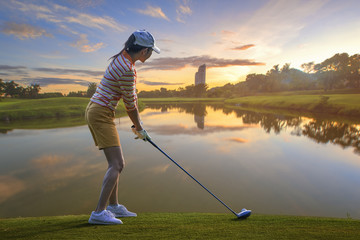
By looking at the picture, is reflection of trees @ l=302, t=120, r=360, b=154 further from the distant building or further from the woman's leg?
the distant building

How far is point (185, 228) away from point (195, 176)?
10.1ft

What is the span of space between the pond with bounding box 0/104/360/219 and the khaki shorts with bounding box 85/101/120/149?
7.50 feet

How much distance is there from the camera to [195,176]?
5234mm

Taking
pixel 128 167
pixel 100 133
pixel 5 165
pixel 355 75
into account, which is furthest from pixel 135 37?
pixel 355 75

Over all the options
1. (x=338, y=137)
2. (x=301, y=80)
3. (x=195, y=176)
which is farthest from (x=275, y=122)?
(x=301, y=80)

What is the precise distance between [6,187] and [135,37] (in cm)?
529

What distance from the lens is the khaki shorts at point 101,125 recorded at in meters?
2.09

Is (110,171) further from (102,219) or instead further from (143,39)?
(143,39)

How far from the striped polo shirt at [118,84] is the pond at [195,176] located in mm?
2642

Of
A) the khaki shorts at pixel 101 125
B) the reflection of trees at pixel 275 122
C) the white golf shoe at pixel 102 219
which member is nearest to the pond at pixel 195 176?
the white golf shoe at pixel 102 219

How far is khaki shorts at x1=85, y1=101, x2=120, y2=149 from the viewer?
2086mm

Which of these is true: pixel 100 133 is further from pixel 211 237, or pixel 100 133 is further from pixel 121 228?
pixel 211 237

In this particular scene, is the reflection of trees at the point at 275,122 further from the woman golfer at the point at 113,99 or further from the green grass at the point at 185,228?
the woman golfer at the point at 113,99

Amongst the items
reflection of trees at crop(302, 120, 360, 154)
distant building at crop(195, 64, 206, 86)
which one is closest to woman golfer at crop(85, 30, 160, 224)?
reflection of trees at crop(302, 120, 360, 154)
